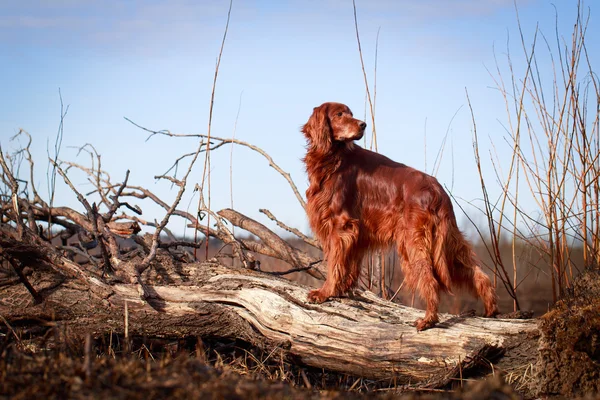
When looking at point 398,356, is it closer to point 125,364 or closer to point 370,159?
point 370,159

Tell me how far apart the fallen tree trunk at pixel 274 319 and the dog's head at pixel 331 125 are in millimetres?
1184

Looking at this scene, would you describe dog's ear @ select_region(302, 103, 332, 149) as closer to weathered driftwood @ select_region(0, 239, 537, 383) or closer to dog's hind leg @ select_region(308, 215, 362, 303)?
dog's hind leg @ select_region(308, 215, 362, 303)

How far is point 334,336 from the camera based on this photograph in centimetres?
403

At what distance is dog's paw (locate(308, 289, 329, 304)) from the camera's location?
14.2 feet

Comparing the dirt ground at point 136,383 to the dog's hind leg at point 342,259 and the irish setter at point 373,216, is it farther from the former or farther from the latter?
the dog's hind leg at point 342,259

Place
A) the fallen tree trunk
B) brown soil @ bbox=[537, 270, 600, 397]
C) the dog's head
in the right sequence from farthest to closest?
the dog's head < the fallen tree trunk < brown soil @ bbox=[537, 270, 600, 397]

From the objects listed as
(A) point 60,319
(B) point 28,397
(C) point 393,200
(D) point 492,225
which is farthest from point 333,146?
Result: (B) point 28,397

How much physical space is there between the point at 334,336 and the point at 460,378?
2.84 feet

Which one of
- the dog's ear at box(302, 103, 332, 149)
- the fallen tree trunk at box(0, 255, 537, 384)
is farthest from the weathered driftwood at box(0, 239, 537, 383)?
the dog's ear at box(302, 103, 332, 149)

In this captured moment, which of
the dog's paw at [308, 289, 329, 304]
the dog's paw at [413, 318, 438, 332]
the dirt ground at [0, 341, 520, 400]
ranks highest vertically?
the dog's paw at [308, 289, 329, 304]

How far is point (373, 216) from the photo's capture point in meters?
4.60

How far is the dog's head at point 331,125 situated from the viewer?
458 cm

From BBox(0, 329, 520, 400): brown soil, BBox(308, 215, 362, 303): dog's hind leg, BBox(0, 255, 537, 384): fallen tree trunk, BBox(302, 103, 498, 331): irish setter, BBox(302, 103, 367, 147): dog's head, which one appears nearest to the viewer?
BBox(0, 329, 520, 400): brown soil

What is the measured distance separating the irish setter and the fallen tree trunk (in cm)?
21
